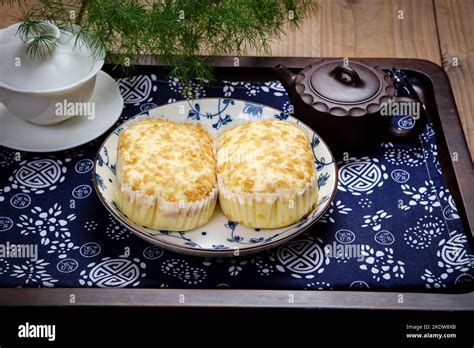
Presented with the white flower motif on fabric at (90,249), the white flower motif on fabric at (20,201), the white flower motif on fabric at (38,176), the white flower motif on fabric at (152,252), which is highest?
the white flower motif on fabric at (38,176)

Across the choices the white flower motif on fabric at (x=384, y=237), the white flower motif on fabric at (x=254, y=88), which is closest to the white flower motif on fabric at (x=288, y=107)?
the white flower motif on fabric at (x=254, y=88)

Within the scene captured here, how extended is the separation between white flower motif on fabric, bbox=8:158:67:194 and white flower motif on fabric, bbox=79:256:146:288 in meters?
0.21

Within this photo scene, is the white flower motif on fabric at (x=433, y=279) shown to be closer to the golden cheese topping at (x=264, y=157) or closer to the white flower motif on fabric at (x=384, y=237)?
the white flower motif on fabric at (x=384, y=237)

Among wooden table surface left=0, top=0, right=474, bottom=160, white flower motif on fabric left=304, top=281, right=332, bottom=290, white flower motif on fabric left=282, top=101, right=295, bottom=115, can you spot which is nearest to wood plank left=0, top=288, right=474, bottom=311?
white flower motif on fabric left=304, top=281, right=332, bottom=290

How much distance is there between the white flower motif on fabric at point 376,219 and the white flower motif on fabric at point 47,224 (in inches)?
19.3

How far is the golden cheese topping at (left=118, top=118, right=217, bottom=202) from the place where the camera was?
110cm

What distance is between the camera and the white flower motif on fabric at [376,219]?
1.18 meters

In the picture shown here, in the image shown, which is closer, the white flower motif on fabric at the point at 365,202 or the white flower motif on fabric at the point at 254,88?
the white flower motif on fabric at the point at 365,202

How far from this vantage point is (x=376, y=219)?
120cm

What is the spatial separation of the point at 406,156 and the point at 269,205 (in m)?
0.36

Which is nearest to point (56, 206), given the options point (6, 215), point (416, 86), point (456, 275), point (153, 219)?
point (6, 215)

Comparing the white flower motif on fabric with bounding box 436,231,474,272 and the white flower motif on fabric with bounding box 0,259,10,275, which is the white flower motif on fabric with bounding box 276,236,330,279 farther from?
the white flower motif on fabric with bounding box 0,259,10,275

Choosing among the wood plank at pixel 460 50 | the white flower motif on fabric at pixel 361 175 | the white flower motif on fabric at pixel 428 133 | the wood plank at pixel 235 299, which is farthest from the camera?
the wood plank at pixel 460 50

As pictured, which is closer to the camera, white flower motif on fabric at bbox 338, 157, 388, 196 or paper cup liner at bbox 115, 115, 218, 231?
paper cup liner at bbox 115, 115, 218, 231
